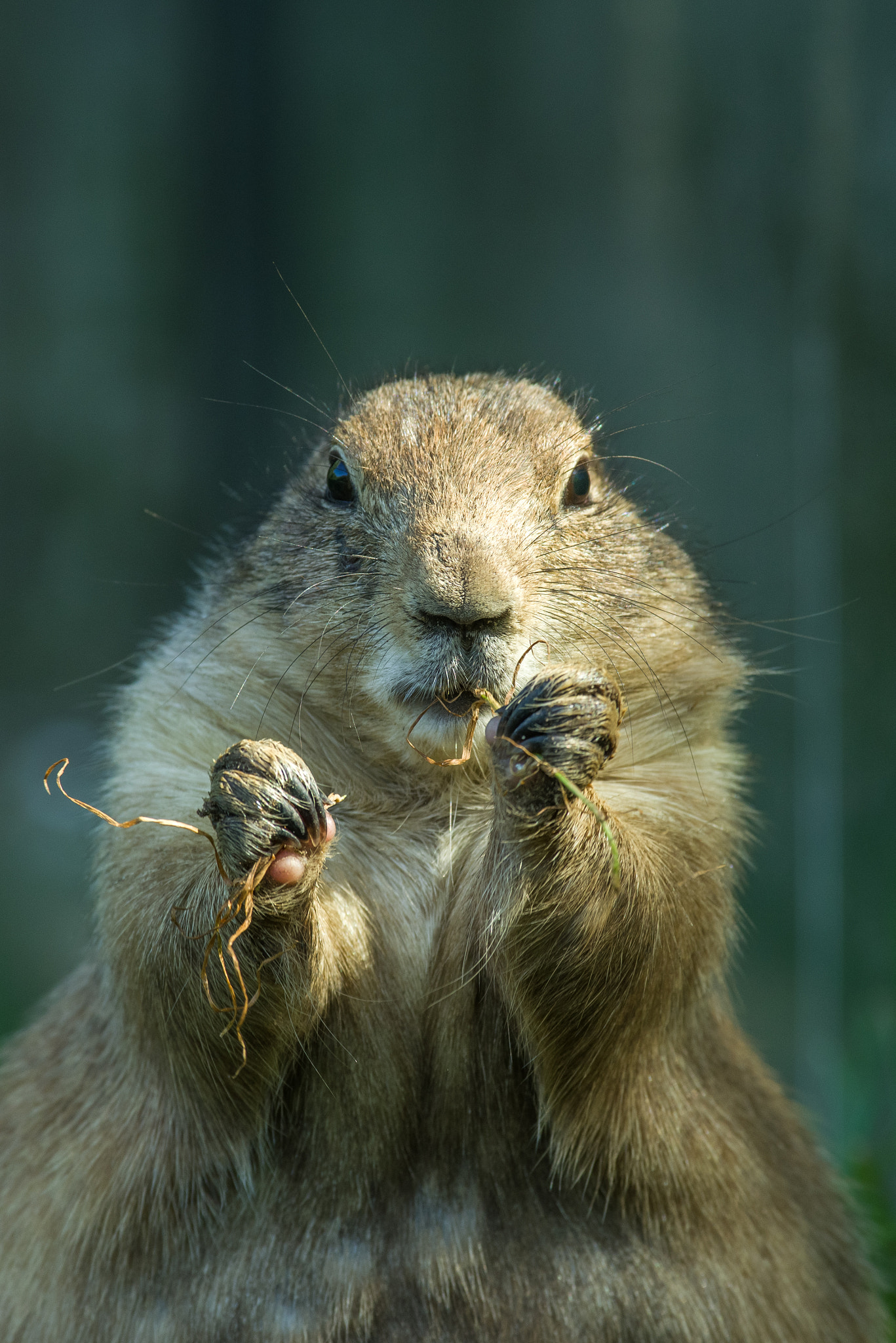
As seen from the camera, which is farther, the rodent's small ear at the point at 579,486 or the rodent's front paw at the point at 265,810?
the rodent's small ear at the point at 579,486

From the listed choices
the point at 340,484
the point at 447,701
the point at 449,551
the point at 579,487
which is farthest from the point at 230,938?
the point at 579,487

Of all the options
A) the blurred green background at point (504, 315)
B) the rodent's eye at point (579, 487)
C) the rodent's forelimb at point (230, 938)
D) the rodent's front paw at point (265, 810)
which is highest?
the blurred green background at point (504, 315)

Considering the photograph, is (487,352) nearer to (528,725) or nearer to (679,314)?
(679,314)

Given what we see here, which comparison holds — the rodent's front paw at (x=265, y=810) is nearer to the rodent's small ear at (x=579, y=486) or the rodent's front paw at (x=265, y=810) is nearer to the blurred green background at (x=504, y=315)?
the rodent's small ear at (x=579, y=486)

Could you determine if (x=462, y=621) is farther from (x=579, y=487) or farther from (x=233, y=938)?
(x=579, y=487)

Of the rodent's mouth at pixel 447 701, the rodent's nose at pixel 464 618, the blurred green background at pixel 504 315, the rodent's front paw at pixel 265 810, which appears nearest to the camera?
the rodent's front paw at pixel 265 810

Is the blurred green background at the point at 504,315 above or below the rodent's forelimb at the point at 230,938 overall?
above

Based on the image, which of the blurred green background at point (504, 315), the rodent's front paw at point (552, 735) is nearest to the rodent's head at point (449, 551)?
the rodent's front paw at point (552, 735)

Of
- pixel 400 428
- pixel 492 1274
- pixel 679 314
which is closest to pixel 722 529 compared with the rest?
pixel 679 314
